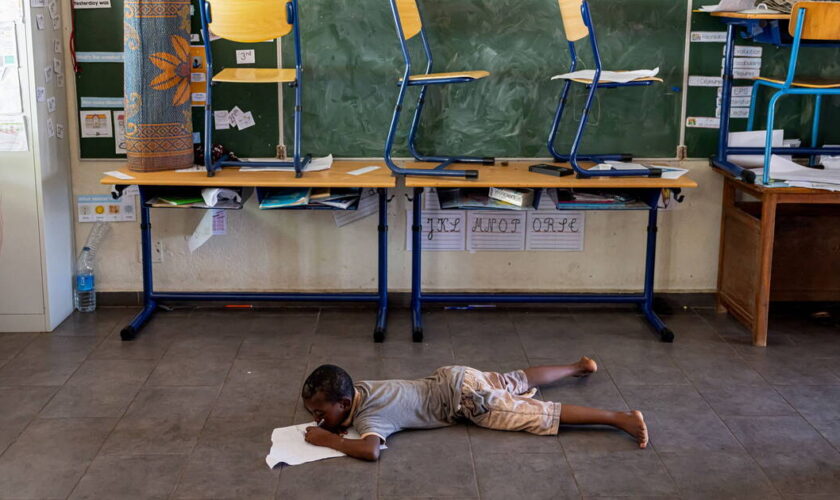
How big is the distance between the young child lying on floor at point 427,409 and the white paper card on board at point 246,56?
182cm

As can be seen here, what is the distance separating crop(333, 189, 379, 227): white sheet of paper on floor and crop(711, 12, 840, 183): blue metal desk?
161 cm

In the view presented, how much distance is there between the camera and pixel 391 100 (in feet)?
14.3

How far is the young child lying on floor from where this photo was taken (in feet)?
9.82

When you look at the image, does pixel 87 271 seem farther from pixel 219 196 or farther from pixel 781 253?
pixel 781 253

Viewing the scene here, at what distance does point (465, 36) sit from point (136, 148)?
155 cm

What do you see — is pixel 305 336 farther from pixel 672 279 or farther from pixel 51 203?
pixel 672 279

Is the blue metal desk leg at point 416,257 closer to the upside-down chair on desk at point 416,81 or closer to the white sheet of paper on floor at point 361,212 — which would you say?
the upside-down chair on desk at point 416,81

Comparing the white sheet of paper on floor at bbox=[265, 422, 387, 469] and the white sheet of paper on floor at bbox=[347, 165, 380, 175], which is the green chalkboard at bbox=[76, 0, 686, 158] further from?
the white sheet of paper on floor at bbox=[265, 422, 387, 469]

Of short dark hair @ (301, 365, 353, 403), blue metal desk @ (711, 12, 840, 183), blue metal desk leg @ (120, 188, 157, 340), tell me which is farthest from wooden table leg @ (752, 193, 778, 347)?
blue metal desk leg @ (120, 188, 157, 340)

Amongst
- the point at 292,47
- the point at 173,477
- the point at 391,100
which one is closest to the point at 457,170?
the point at 391,100

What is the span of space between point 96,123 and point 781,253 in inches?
131

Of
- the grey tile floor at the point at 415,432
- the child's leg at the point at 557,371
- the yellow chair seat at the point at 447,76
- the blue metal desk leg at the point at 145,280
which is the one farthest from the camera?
the blue metal desk leg at the point at 145,280

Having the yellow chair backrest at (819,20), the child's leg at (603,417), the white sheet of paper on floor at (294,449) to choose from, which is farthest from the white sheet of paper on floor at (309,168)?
the yellow chair backrest at (819,20)

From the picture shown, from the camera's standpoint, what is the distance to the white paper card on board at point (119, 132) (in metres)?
4.36
